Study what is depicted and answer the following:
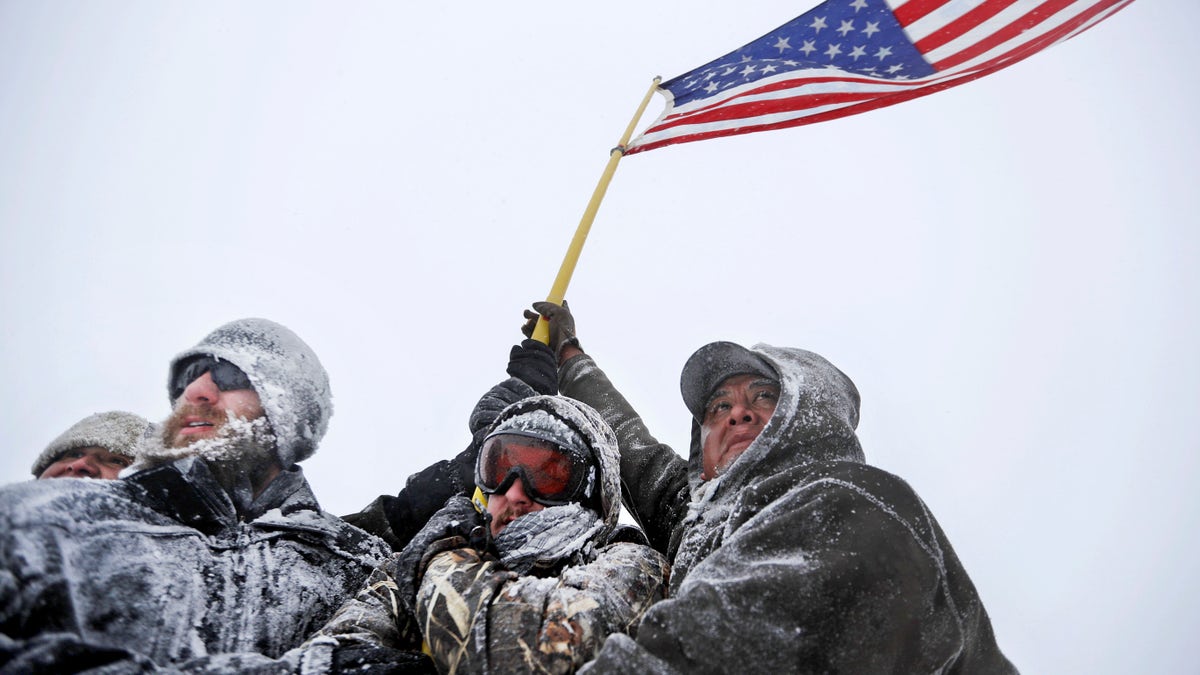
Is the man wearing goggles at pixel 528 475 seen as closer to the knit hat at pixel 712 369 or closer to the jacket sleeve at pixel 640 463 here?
the jacket sleeve at pixel 640 463

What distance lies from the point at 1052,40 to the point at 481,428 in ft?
14.4

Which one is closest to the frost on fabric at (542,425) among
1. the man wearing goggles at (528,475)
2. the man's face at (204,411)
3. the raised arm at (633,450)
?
the man wearing goggles at (528,475)

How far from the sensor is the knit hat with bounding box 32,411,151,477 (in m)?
4.41

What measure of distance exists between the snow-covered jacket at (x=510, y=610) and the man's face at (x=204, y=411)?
102cm

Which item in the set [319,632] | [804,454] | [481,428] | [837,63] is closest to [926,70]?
[837,63]

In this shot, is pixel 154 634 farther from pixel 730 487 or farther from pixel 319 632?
pixel 730 487

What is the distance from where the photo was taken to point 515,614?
252 centimetres

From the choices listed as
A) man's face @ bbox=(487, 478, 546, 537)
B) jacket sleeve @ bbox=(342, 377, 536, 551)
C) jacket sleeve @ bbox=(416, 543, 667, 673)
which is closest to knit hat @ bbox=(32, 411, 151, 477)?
jacket sleeve @ bbox=(342, 377, 536, 551)

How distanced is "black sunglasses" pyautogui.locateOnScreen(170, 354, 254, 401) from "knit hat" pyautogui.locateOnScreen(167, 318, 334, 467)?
0.07 ft

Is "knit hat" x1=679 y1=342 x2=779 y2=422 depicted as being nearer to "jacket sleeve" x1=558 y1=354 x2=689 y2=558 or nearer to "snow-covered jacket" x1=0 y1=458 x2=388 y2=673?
"jacket sleeve" x1=558 y1=354 x2=689 y2=558

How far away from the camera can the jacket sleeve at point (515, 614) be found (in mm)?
2439

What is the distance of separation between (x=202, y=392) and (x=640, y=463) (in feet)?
7.80

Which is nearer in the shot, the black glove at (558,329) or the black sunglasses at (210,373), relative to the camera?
the black sunglasses at (210,373)

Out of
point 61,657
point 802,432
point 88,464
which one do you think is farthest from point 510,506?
point 88,464
